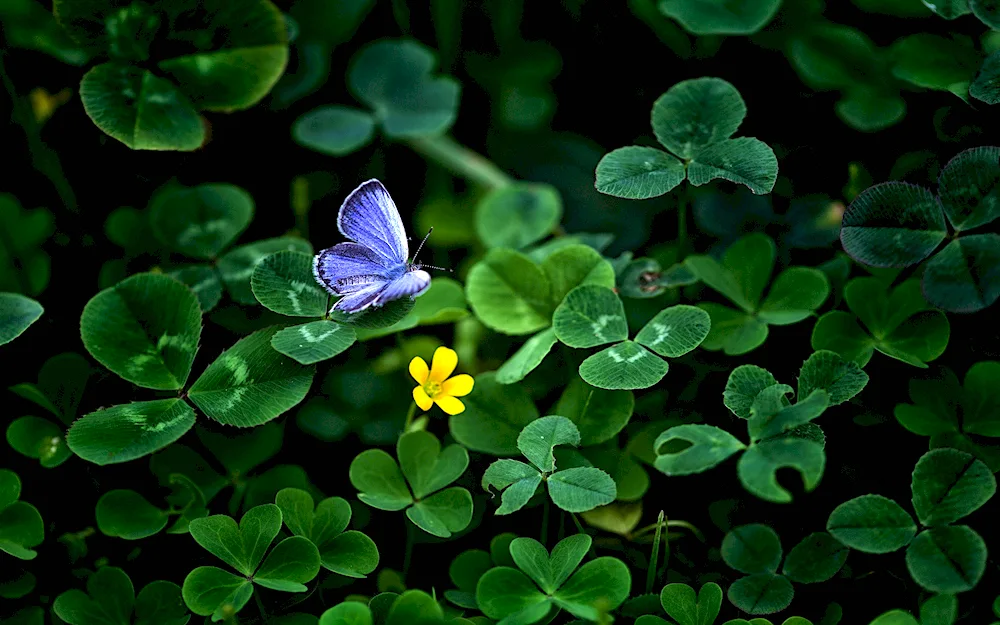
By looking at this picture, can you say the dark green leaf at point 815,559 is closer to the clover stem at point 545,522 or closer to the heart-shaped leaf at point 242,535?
the clover stem at point 545,522

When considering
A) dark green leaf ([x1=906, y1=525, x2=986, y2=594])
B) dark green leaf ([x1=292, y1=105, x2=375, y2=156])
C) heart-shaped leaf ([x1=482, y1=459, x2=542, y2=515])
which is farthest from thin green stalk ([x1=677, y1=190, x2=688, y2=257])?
dark green leaf ([x1=292, y1=105, x2=375, y2=156])

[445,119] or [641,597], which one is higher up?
[445,119]

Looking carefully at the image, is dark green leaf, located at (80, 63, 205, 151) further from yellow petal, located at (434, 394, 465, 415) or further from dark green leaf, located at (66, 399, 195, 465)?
yellow petal, located at (434, 394, 465, 415)

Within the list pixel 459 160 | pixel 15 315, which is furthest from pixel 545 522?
pixel 459 160

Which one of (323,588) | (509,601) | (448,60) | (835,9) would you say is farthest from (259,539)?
(835,9)

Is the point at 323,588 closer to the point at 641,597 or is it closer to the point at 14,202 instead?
the point at 641,597

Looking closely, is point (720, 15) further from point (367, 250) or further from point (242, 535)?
point (242, 535)
